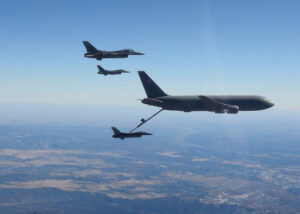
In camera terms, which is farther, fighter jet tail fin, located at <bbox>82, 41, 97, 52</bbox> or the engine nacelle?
fighter jet tail fin, located at <bbox>82, 41, 97, 52</bbox>

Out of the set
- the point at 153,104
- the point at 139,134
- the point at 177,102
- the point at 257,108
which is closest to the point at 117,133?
the point at 139,134

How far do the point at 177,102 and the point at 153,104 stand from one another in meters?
5.39

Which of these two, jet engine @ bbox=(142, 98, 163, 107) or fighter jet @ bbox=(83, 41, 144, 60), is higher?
fighter jet @ bbox=(83, 41, 144, 60)

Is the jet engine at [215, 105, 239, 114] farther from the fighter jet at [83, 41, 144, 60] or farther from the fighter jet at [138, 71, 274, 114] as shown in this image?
the fighter jet at [83, 41, 144, 60]

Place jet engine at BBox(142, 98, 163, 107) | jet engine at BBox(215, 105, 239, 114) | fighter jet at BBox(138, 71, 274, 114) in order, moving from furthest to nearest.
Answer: jet engine at BBox(142, 98, 163, 107) < fighter jet at BBox(138, 71, 274, 114) < jet engine at BBox(215, 105, 239, 114)

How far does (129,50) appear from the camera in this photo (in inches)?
2928

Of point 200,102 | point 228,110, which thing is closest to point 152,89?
point 200,102

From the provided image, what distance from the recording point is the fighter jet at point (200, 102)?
192 feet

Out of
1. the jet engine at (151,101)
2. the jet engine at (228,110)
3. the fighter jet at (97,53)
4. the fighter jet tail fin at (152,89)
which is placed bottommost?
the jet engine at (228,110)

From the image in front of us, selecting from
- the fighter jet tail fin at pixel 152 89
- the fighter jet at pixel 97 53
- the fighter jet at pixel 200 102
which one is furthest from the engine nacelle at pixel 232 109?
the fighter jet at pixel 97 53

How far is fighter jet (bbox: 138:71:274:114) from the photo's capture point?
58431 mm

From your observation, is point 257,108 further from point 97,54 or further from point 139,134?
point 97,54

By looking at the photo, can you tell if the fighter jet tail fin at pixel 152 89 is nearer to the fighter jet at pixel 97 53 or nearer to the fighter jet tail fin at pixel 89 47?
the fighter jet at pixel 97 53

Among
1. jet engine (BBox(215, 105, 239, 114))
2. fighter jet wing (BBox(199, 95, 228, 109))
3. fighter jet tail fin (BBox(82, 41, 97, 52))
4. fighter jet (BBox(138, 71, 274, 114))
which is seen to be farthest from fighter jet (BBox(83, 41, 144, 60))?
jet engine (BBox(215, 105, 239, 114))
